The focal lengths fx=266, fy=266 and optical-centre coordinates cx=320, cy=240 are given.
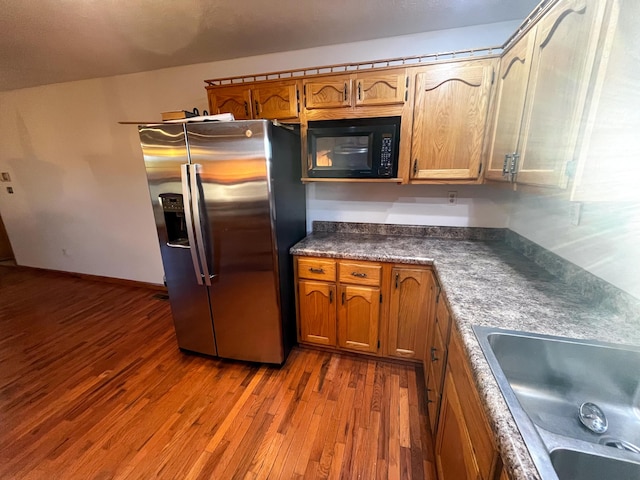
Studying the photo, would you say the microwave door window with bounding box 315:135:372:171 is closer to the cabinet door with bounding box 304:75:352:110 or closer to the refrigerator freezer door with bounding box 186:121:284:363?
the cabinet door with bounding box 304:75:352:110

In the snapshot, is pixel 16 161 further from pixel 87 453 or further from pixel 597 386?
pixel 597 386

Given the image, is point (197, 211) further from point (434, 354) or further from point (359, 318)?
point (434, 354)

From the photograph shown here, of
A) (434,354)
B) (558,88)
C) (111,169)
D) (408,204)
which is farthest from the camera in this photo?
(111,169)

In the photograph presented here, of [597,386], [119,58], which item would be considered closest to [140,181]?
[119,58]

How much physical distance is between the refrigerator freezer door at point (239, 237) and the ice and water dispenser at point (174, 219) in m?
0.23

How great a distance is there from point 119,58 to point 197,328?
250cm

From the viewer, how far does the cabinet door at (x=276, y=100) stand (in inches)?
77.2

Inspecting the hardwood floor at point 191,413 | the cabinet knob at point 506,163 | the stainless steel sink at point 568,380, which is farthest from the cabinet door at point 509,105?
the hardwood floor at point 191,413

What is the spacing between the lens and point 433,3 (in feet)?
5.24

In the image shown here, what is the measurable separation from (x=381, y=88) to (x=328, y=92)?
1.21 feet

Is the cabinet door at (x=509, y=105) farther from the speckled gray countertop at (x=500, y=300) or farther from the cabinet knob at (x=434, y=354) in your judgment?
the cabinet knob at (x=434, y=354)

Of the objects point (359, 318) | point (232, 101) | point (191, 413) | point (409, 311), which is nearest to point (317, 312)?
point (359, 318)

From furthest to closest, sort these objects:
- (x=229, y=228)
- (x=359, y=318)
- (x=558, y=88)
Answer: (x=359, y=318), (x=229, y=228), (x=558, y=88)

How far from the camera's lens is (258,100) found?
2.03 meters
